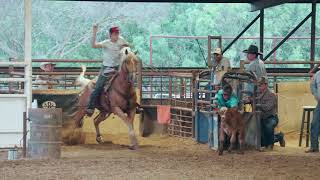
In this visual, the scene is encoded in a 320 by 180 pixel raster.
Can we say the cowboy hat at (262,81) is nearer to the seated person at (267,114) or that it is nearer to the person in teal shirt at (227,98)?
the seated person at (267,114)

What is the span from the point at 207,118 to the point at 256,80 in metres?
1.60

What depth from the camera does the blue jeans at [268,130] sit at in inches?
507

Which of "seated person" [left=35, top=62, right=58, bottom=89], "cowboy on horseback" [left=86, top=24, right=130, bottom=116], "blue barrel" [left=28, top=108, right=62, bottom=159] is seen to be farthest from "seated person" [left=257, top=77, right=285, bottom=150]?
"seated person" [left=35, top=62, right=58, bottom=89]

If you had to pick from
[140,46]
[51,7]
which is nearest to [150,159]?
[140,46]

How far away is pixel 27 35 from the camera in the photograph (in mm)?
11969

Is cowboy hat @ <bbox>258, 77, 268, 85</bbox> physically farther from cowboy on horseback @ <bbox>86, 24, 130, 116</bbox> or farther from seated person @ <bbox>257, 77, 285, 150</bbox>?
cowboy on horseback @ <bbox>86, 24, 130, 116</bbox>

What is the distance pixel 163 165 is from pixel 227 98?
2256mm

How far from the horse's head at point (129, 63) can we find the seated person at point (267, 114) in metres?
2.26

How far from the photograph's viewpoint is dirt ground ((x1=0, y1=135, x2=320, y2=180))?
917 cm

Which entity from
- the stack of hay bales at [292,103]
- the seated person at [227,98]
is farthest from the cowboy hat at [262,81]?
the stack of hay bales at [292,103]

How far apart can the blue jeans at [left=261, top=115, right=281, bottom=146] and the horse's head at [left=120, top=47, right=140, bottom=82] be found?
Result: 2.49m

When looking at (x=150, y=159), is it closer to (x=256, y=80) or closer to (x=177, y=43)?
(x=256, y=80)

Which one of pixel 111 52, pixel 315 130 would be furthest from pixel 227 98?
pixel 111 52

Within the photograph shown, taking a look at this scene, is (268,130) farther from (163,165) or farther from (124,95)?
(163,165)
